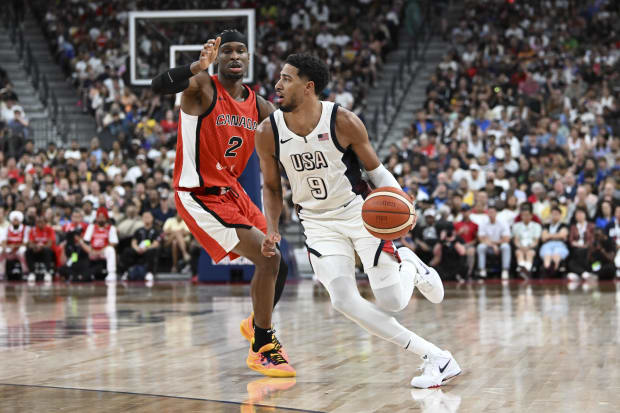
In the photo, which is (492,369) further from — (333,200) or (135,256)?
(135,256)

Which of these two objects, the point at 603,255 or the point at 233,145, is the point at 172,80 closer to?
the point at 233,145

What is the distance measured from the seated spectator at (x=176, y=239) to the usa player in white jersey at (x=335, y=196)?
34.6ft

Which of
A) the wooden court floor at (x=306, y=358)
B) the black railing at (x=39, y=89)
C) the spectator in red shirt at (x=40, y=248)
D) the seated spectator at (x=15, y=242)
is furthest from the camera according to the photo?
the black railing at (x=39, y=89)

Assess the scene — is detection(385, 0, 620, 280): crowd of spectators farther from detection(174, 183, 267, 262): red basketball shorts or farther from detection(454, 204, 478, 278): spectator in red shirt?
→ detection(174, 183, 267, 262): red basketball shorts

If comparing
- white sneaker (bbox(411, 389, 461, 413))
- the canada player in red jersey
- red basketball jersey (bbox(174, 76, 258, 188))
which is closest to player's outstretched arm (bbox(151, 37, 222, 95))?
the canada player in red jersey

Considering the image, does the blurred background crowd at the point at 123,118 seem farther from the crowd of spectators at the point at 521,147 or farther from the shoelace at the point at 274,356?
the shoelace at the point at 274,356

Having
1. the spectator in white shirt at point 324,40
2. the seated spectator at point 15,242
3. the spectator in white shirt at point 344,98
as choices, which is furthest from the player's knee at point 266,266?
the spectator in white shirt at point 324,40

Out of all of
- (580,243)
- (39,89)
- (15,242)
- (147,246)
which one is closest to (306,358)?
(580,243)

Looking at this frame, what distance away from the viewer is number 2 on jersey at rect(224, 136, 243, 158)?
6.45 meters

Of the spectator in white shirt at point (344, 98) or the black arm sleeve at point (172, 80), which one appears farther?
the spectator in white shirt at point (344, 98)

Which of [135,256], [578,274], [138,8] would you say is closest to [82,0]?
[138,8]

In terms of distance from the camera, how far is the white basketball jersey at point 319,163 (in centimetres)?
567

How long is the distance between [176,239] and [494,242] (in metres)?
Answer: 5.31

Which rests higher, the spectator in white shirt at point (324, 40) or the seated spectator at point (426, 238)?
the spectator in white shirt at point (324, 40)
